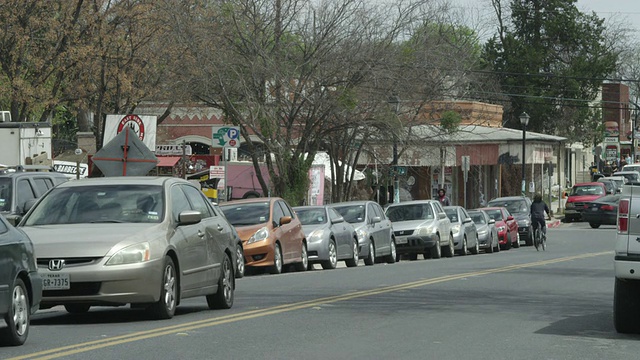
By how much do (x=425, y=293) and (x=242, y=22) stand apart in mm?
16049

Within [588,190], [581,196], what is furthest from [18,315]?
[581,196]

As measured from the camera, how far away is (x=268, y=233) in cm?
2358

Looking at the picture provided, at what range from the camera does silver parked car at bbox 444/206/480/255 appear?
3550 centimetres

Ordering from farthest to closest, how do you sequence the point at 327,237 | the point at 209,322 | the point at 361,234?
the point at 361,234 → the point at 327,237 → the point at 209,322

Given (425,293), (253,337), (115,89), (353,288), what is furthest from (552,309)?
(115,89)

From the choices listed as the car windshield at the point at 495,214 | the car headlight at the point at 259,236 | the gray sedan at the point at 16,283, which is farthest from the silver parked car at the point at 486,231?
the gray sedan at the point at 16,283

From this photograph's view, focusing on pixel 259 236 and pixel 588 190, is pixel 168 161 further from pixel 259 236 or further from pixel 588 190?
pixel 259 236

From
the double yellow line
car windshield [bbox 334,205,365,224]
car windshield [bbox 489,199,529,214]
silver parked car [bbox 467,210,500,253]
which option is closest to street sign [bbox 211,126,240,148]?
car windshield [bbox 334,205,365,224]

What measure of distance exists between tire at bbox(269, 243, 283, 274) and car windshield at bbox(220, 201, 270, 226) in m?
0.67

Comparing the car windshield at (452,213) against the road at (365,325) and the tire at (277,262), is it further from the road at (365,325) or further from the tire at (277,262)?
the road at (365,325)

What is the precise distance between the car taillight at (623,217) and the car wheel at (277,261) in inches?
508

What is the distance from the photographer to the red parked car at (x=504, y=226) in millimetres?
40459

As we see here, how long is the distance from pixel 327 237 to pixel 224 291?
12461 millimetres

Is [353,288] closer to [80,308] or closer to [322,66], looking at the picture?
[80,308]
